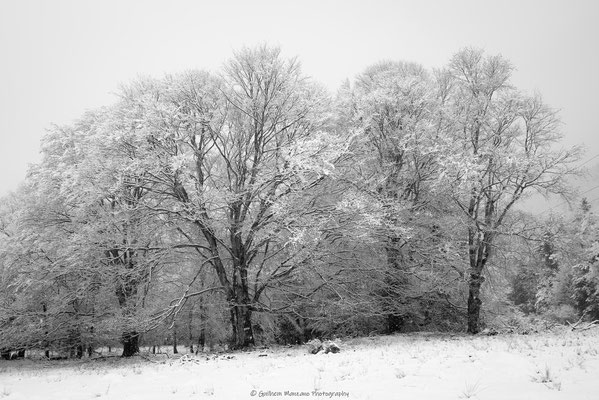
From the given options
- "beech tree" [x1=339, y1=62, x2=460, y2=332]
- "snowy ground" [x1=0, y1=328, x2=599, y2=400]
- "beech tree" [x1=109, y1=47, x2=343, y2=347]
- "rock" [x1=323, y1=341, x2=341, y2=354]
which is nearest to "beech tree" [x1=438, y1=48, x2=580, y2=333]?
"beech tree" [x1=339, y1=62, x2=460, y2=332]

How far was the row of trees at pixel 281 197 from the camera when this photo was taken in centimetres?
1420

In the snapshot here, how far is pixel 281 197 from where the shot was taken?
14148mm

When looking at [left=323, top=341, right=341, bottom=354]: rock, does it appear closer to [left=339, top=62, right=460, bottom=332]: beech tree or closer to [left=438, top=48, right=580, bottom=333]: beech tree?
[left=339, top=62, right=460, bottom=332]: beech tree

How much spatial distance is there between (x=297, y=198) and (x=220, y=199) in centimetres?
333

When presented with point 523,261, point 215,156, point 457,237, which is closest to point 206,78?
point 215,156

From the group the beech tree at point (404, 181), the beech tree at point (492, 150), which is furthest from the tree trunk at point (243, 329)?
the beech tree at point (492, 150)

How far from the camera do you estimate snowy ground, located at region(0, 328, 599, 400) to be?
19.7 feet

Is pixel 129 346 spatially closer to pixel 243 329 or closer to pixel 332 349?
pixel 243 329

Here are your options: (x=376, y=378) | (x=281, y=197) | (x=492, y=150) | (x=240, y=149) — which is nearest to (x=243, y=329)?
(x=281, y=197)

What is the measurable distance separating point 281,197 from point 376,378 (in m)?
8.20

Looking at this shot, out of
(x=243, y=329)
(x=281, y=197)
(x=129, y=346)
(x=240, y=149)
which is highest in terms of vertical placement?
(x=240, y=149)

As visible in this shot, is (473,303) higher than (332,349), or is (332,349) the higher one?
(473,303)

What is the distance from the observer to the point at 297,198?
15.1m

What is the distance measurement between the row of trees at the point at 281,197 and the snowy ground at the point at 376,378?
191 inches
